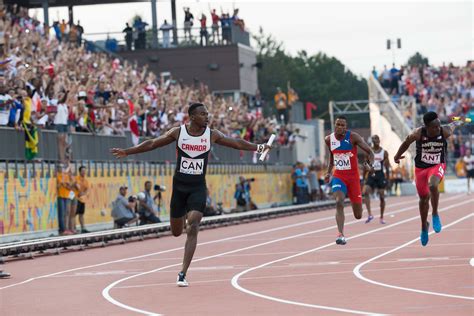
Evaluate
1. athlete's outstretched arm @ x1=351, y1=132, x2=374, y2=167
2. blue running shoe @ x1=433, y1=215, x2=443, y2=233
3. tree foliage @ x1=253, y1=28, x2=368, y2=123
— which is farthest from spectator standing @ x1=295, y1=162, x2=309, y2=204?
tree foliage @ x1=253, y1=28, x2=368, y2=123

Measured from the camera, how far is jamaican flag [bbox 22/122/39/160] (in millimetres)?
29455

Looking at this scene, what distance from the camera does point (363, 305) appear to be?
12.9 meters

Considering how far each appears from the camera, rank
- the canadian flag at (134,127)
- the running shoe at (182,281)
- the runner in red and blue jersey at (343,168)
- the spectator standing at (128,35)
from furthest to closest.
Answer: the spectator standing at (128,35) < the canadian flag at (134,127) < the runner in red and blue jersey at (343,168) < the running shoe at (182,281)

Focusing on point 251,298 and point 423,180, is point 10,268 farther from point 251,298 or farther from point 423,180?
point 251,298

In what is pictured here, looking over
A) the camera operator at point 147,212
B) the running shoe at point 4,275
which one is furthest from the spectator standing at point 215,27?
the running shoe at point 4,275

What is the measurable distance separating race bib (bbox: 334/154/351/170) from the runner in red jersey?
2395 mm

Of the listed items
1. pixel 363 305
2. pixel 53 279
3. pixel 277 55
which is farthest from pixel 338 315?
pixel 277 55

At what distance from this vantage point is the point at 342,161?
77.6 ft

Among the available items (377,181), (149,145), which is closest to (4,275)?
(149,145)

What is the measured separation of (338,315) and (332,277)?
15.5ft

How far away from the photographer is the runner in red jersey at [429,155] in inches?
806

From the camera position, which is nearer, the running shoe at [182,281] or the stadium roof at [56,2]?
the running shoe at [182,281]

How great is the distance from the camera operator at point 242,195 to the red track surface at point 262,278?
17.7m

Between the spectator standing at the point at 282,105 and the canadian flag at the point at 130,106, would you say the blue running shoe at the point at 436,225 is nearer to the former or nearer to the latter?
the canadian flag at the point at 130,106
